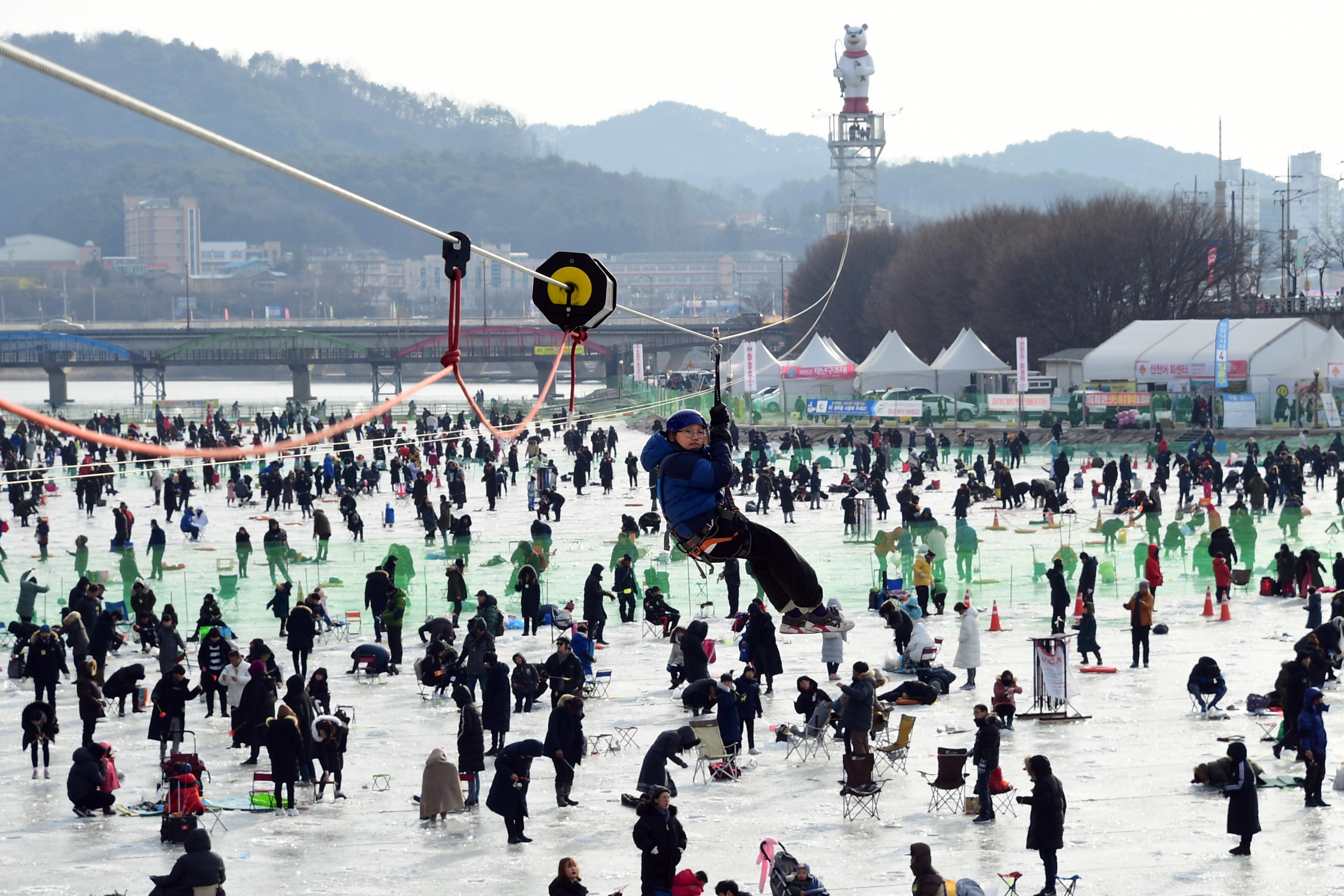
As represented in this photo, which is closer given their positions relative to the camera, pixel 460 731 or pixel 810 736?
pixel 460 731

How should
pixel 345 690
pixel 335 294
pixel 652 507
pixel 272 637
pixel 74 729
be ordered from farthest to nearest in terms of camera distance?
pixel 335 294 < pixel 652 507 < pixel 272 637 < pixel 345 690 < pixel 74 729

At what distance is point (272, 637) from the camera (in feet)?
68.1

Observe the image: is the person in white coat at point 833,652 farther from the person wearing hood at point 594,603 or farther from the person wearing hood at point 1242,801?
the person wearing hood at point 1242,801

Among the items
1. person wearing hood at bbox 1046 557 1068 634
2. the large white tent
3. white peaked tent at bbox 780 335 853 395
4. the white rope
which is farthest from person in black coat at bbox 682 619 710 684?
white peaked tent at bbox 780 335 853 395

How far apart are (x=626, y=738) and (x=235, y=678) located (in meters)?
3.76

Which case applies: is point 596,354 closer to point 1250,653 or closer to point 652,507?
point 652,507

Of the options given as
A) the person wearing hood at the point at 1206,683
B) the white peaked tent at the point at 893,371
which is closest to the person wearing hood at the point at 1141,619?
the person wearing hood at the point at 1206,683

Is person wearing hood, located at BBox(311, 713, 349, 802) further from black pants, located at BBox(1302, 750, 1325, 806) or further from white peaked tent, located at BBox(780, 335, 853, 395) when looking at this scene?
white peaked tent, located at BBox(780, 335, 853, 395)

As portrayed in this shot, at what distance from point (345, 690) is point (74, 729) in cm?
287

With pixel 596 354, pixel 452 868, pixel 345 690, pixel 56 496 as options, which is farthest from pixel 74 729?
pixel 596 354

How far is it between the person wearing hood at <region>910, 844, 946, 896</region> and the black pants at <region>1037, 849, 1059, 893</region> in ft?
5.07

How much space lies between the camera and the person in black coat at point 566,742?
42.9 ft

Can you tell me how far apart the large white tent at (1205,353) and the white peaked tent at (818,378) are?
910 centimetres

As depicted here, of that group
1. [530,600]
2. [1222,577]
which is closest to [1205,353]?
[1222,577]
